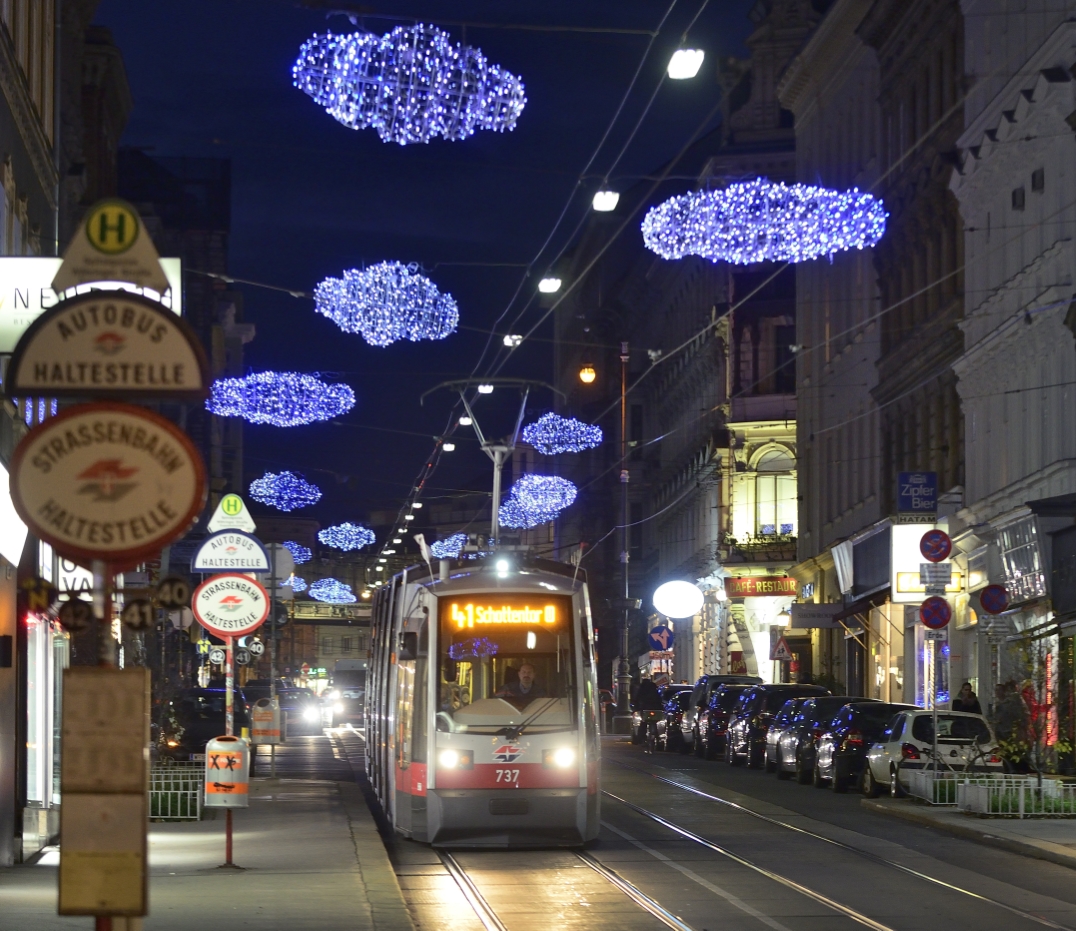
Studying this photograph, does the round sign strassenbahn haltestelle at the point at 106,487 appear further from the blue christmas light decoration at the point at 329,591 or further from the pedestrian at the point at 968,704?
the blue christmas light decoration at the point at 329,591

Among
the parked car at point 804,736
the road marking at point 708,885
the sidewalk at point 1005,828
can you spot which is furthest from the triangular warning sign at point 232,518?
the parked car at point 804,736

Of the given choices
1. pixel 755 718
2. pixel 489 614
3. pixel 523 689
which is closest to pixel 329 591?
pixel 755 718

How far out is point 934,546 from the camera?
2797cm

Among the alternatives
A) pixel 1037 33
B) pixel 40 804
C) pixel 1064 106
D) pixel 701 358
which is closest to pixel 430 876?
pixel 40 804

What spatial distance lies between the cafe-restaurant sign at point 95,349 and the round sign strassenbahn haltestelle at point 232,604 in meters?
13.8

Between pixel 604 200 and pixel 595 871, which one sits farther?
pixel 604 200

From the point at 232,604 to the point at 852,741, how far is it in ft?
42.8

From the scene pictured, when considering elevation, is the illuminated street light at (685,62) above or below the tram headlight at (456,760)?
above

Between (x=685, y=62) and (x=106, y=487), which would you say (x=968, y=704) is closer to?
(x=685, y=62)

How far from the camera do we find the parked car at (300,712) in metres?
61.9

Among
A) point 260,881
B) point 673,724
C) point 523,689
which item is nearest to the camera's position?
point 260,881

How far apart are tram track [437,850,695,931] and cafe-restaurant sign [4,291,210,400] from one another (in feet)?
25.3

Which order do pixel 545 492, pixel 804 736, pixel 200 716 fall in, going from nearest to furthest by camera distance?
pixel 804 736, pixel 200 716, pixel 545 492

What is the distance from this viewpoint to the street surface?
47.9 ft
